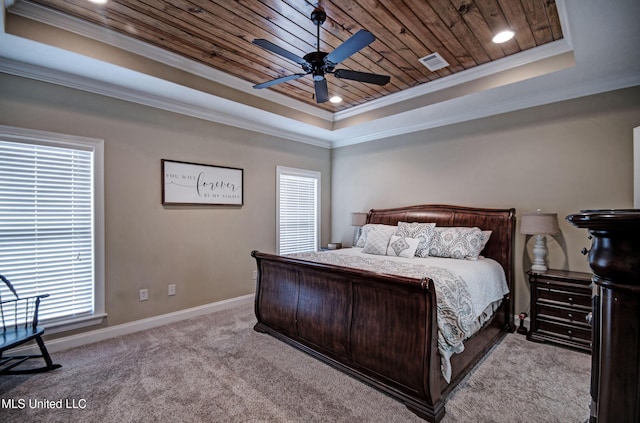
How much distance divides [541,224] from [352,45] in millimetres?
2578

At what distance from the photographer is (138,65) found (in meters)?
2.88

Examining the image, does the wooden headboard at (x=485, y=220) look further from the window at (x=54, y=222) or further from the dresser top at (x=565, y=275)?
the window at (x=54, y=222)

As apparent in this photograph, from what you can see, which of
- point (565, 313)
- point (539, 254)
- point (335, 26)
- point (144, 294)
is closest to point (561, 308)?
point (565, 313)

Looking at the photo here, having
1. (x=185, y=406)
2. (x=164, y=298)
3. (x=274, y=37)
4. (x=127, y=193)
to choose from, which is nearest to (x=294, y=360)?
(x=185, y=406)

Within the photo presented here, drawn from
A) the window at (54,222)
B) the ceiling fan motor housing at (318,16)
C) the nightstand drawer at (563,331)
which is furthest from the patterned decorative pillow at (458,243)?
the window at (54,222)

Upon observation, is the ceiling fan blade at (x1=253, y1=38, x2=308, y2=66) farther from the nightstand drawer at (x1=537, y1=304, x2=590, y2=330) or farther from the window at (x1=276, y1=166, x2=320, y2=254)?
the nightstand drawer at (x1=537, y1=304, x2=590, y2=330)

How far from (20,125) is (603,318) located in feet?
13.0

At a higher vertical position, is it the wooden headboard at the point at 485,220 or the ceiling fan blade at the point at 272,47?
the ceiling fan blade at the point at 272,47

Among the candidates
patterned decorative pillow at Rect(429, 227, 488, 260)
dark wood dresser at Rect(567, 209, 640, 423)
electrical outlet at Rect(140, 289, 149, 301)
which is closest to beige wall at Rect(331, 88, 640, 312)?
patterned decorative pillow at Rect(429, 227, 488, 260)

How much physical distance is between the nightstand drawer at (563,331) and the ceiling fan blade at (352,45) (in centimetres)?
313

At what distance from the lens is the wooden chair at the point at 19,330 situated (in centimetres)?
235

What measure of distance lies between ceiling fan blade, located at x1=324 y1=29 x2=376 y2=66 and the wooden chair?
2970 millimetres

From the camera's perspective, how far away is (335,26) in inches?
102

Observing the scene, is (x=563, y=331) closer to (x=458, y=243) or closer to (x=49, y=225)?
(x=458, y=243)
